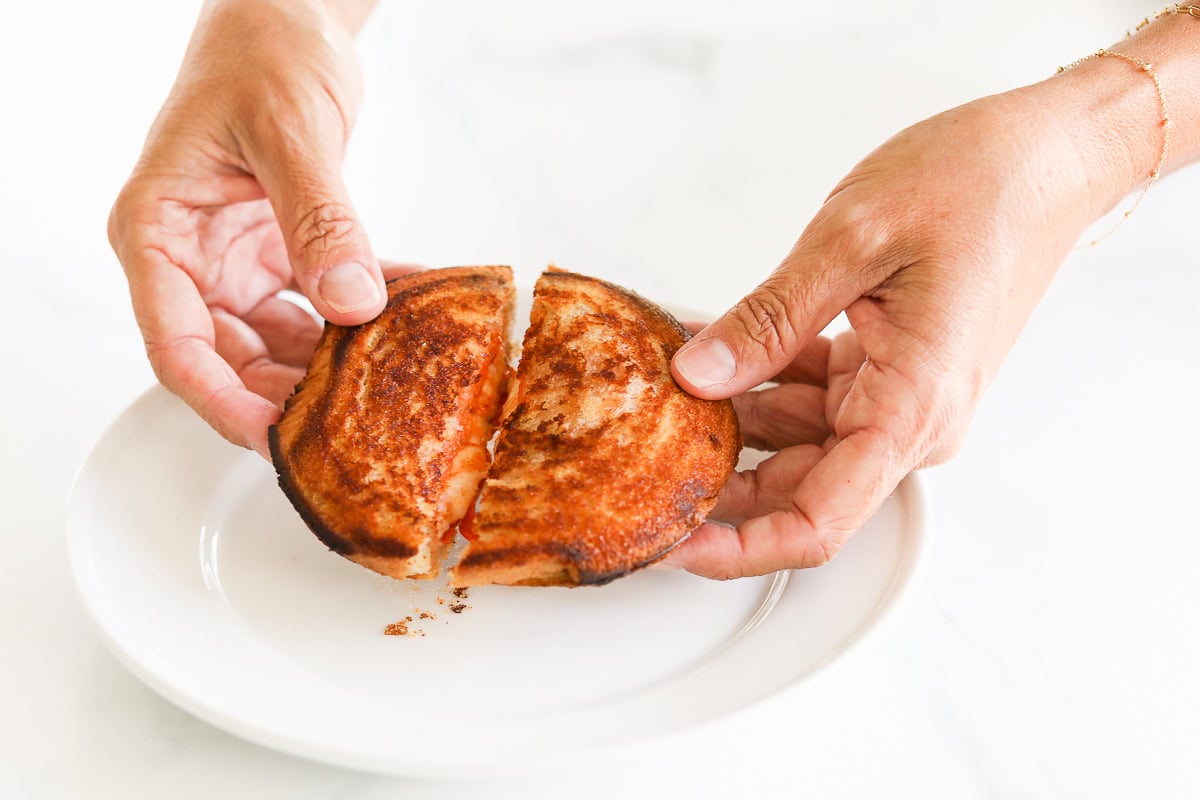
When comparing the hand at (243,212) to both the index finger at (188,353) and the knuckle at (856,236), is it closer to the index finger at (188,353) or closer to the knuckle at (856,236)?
the index finger at (188,353)

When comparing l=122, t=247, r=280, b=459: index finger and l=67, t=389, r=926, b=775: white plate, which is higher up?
l=122, t=247, r=280, b=459: index finger

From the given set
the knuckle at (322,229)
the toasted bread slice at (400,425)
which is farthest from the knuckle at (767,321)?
the knuckle at (322,229)

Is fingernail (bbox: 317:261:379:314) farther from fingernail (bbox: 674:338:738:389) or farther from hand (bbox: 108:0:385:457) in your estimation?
fingernail (bbox: 674:338:738:389)

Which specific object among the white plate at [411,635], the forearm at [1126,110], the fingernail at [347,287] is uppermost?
the forearm at [1126,110]

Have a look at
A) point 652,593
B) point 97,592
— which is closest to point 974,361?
point 652,593

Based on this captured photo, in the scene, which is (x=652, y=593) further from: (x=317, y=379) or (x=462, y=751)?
(x=317, y=379)

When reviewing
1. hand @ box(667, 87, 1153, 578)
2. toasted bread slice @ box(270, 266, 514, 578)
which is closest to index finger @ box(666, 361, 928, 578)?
hand @ box(667, 87, 1153, 578)

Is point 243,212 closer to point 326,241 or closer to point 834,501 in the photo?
point 326,241
